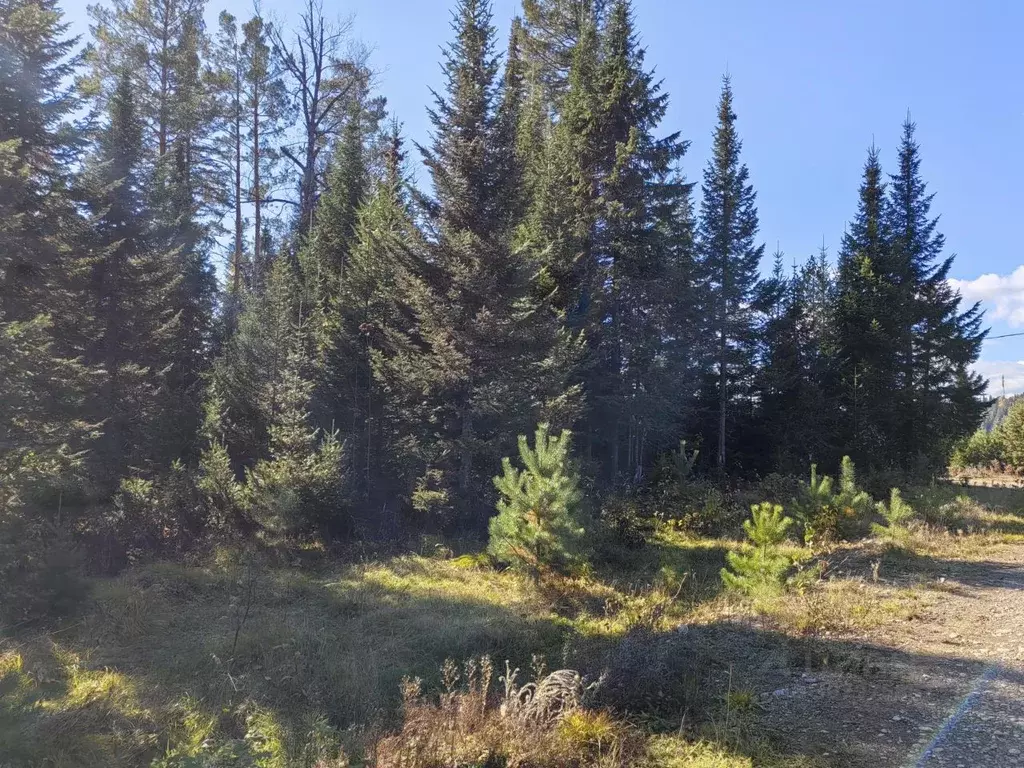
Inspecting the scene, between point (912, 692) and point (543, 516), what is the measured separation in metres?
5.25

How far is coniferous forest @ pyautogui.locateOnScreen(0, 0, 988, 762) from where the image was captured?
444 inches

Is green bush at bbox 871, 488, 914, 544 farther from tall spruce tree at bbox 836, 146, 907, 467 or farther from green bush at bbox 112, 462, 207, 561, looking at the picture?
green bush at bbox 112, 462, 207, 561

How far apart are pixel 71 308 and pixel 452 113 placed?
32.5ft

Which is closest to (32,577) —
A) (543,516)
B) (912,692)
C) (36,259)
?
(36,259)

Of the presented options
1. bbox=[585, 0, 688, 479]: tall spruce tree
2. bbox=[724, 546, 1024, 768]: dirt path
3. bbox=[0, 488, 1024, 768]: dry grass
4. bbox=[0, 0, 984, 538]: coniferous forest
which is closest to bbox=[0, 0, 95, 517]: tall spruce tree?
bbox=[0, 0, 984, 538]: coniferous forest

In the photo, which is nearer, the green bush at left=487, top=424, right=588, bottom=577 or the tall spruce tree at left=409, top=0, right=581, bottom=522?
the green bush at left=487, top=424, right=588, bottom=577

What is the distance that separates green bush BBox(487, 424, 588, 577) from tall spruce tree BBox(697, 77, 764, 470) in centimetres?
1261

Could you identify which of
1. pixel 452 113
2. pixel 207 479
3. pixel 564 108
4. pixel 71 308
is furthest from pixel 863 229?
pixel 71 308

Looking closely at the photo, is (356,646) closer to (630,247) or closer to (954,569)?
(954,569)

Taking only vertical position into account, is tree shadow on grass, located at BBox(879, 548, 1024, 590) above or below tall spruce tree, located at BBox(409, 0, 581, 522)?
below

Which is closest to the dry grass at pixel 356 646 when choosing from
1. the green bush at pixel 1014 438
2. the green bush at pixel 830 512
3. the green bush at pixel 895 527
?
the green bush at pixel 895 527

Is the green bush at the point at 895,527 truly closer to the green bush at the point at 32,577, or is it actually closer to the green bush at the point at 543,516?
the green bush at the point at 543,516

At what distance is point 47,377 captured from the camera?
990cm

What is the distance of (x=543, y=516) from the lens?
30.4 ft
